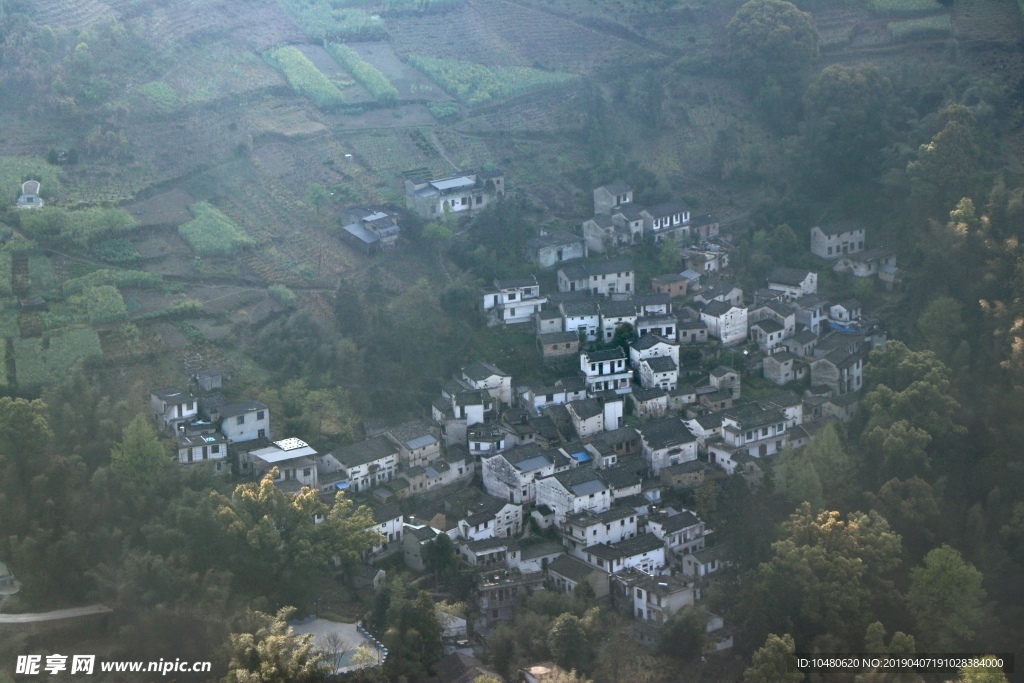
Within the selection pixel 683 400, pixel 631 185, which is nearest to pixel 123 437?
pixel 683 400

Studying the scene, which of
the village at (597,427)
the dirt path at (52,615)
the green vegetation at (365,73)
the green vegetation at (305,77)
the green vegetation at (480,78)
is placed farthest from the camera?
the green vegetation at (480,78)

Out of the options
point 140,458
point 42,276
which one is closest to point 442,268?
point 42,276

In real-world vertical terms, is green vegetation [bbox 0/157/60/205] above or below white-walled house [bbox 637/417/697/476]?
above

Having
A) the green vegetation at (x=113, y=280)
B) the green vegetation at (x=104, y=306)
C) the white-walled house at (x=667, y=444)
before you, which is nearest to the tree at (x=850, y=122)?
the white-walled house at (x=667, y=444)

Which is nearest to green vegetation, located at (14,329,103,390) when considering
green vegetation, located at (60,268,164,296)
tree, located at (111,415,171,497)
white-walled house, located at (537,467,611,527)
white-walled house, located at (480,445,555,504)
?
green vegetation, located at (60,268,164,296)

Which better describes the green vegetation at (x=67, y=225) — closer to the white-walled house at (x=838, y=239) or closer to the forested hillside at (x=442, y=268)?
the forested hillside at (x=442, y=268)

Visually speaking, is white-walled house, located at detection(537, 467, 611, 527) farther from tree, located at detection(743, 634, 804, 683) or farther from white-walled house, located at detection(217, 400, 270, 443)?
white-walled house, located at detection(217, 400, 270, 443)
